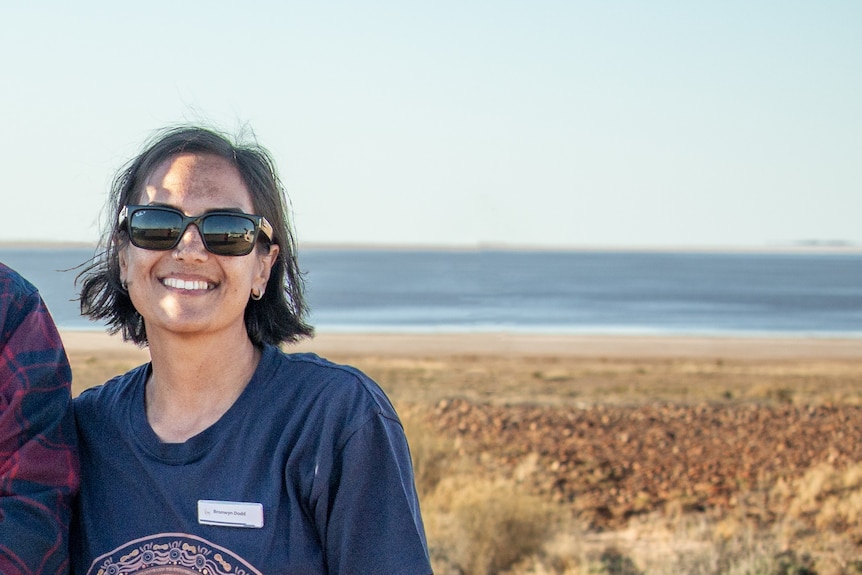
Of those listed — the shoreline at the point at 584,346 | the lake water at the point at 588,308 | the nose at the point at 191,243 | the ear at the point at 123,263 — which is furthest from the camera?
the lake water at the point at 588,308

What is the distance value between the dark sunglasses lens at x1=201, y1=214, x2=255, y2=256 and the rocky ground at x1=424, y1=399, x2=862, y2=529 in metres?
6.22

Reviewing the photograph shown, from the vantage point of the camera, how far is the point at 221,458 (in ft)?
7.34

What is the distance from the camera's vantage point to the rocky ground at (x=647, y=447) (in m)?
8.96

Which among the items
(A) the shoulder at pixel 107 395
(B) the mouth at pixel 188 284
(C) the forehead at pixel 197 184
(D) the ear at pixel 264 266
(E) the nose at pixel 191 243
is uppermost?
(C) the forehead at pixel 197 184

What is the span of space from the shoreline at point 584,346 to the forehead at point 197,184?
63.9 feet

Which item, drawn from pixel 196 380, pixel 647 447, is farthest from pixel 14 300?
pixel 647 447

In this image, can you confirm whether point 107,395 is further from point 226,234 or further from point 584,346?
point 584,346

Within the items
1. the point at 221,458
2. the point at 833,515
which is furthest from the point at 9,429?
the point at 833,515

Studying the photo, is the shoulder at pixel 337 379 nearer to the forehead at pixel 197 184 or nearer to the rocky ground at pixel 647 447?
the forehead at pixel 197 184

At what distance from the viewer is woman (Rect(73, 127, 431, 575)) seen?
2.15m

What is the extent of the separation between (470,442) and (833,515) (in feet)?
12.3

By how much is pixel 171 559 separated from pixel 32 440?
1.17ft

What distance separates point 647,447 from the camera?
10570 mm

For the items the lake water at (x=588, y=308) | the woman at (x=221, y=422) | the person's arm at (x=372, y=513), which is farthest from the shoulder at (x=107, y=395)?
the lake water at (x=588, y=308)
